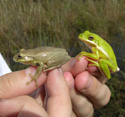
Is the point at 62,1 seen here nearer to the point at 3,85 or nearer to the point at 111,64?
the point at 111,64

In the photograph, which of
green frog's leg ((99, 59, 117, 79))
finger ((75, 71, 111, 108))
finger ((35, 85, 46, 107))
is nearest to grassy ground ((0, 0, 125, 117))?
finger ((75, 71, 111, 108))

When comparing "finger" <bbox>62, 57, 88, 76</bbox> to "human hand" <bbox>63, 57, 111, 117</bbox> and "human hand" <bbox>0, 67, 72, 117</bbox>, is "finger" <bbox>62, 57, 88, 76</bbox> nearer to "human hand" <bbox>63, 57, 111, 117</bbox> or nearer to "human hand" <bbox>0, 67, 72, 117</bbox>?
"human hand" <bbox>63, 57, 111, 117</bbox>

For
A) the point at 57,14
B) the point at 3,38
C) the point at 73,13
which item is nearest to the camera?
the point at 3,38

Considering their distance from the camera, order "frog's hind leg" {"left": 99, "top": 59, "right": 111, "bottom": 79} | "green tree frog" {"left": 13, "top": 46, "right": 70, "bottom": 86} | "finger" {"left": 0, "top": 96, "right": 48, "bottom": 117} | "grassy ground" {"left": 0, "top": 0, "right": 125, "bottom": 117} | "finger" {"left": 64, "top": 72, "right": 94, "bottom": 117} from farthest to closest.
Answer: "grassy ground" {"left": 0, "top": 0, "right": 125, "bottom": 117} < "finger" {"left": 64, "top": 72, "right": 94, "bottom": 117} < "frog's hind leg" {"left": 99, "top": 59, "right": 111, "bottom": 79} < "green tree frog" {"left": 13, "top": 46, "right": 70, "bottom": 86} < "finger" {"left": 0, "top": 96, "right": 48, "bottom": 117}

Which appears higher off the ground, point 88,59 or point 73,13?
point 88,59

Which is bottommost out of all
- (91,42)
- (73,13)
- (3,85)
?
(73,13)

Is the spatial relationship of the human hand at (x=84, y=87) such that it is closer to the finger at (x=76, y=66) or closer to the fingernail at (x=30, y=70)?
the finger at (x=76, y=66)

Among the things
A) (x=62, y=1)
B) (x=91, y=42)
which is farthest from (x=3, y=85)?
(x=62, y=1)

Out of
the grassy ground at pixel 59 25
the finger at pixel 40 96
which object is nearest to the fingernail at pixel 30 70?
the finger at pixel 40 96
